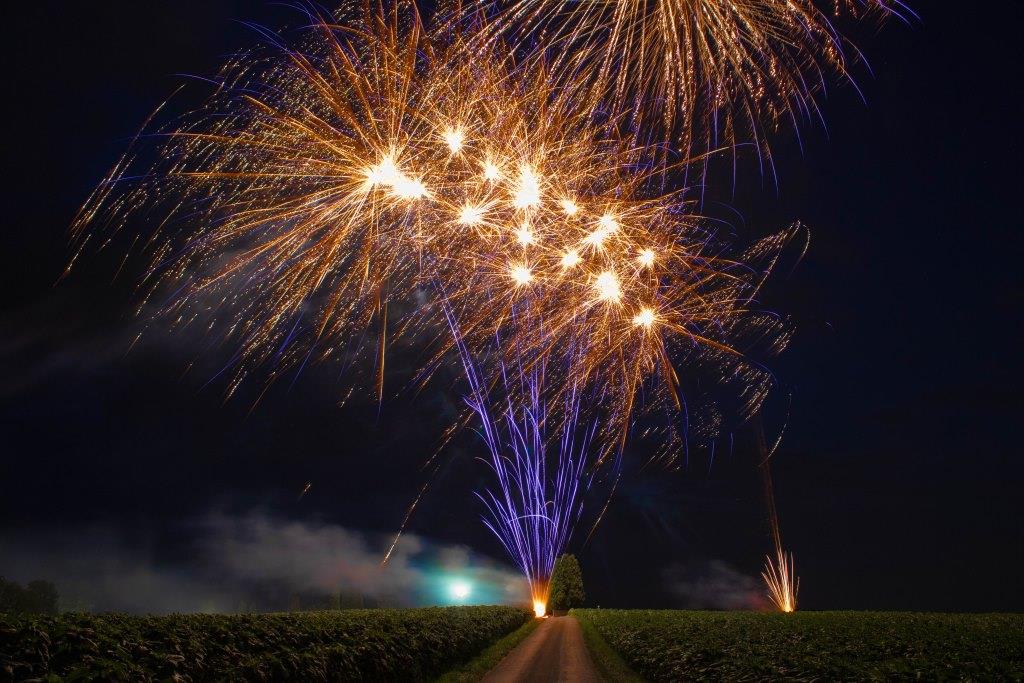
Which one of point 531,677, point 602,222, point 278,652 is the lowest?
point 531,677

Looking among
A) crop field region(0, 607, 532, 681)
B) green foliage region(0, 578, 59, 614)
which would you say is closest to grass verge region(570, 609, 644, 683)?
crop field region(0, 607, 532, 681)

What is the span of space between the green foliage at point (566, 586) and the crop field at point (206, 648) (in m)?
95.4

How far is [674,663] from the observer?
1644 cm

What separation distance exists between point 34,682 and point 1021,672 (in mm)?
12988

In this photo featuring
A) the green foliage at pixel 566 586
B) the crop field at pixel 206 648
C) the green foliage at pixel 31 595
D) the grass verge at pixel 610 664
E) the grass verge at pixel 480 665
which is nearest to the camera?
the crop field at pixel 206 648

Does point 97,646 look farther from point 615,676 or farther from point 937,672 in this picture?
point 615,676

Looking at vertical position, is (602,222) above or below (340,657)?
above

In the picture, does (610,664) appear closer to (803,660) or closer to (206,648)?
(803,660)

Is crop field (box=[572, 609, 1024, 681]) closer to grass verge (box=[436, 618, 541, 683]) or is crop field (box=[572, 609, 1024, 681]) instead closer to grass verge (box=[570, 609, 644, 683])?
grass verge (box=[570, 609, 644, 683])

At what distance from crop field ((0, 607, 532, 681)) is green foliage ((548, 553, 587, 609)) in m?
95.4

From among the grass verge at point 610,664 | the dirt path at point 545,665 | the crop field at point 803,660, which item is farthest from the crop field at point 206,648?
the crop field at point 803,660

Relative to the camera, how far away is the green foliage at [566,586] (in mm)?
106750

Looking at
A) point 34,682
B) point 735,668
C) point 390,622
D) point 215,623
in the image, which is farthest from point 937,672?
point 390,622

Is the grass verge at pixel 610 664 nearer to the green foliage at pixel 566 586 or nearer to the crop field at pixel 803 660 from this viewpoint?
the crop field at pixel 803 660
